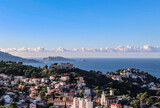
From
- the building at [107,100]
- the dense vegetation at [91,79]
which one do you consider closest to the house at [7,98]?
the building at [107,100]

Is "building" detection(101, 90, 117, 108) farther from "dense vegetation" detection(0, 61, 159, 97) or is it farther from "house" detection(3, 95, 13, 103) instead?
"house" detection(3, 95, 13, 103)

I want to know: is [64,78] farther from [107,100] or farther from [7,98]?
[107,100]

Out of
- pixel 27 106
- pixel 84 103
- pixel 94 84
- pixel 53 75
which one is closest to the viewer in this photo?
pixel 84 103

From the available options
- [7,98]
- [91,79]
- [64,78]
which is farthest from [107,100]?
[64,78]

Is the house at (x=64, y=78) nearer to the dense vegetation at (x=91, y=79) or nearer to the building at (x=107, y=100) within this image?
the dense vegetation at (x=91, y=79)

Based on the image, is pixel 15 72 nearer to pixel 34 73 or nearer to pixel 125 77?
pixel 34 73

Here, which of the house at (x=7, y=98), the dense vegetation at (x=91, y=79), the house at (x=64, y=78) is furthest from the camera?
the house at (x=64, y=78)

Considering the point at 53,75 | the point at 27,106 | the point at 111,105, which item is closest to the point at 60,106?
the point at 27,106

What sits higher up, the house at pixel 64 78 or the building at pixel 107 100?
the house at pixel 64 78

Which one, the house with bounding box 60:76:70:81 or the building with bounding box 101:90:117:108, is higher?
the house with bounding box 60:76:70:81

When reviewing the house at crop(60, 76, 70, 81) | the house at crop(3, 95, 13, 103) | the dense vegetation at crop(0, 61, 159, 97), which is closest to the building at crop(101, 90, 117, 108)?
the dense vegetation at crop(0, 61, 159, 97)

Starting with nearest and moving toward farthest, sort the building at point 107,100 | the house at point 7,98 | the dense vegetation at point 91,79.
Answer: the building at point 107,100
the house at point 7,98
the dense vegetation at point 91,79
